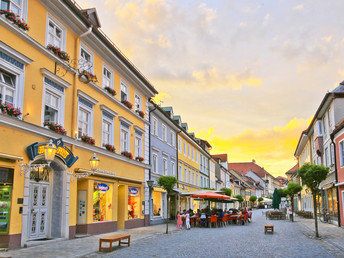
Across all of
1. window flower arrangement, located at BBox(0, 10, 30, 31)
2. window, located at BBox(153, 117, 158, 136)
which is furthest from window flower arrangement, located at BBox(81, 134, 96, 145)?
window, located at BBox(153, 117, 158, 136)

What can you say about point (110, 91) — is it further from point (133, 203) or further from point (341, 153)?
point (341, 153)

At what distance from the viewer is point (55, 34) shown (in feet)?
52.7

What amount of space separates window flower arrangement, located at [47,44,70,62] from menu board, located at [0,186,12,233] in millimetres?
6061

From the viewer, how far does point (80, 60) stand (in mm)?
18047

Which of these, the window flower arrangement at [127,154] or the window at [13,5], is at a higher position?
the window at [13,5]

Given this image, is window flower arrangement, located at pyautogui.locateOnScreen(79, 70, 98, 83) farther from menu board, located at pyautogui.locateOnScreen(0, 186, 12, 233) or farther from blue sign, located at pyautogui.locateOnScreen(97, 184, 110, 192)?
menu board, located at pyautogui.locateOnScreen(0, 186, 12, 233)

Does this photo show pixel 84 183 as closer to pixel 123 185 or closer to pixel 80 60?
pixel 123 185

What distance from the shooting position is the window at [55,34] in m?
15.6

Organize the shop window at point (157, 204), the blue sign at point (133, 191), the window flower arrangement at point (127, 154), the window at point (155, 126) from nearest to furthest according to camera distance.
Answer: the window flower arrangement at point (127, 154)
the blue sign at point (133, 191)
the shop window at point (157, 204)
the window at point (155, 126)

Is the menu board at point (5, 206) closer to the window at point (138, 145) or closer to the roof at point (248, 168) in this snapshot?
the window at point (138, 145)

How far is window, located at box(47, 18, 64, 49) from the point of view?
15625 millimetres

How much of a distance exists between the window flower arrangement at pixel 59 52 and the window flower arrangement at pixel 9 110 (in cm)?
373

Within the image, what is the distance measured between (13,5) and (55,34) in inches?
114

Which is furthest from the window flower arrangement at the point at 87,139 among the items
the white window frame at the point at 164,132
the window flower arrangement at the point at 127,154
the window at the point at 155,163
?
the white window frame at the point at 164,132
